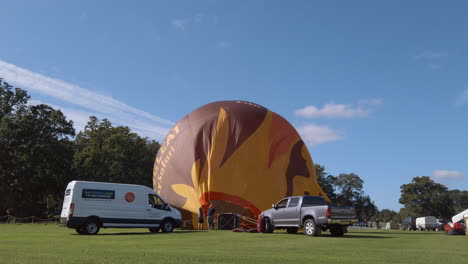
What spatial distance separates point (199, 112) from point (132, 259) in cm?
2169

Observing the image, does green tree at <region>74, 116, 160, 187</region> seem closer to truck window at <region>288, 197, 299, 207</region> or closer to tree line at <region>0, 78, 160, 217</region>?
tree line at <region>0, 78, 160, 217</region>

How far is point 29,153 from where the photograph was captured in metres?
49.4

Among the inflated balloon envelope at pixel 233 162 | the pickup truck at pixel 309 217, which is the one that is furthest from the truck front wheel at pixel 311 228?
the inflated balloon envelope at pixel 233 162

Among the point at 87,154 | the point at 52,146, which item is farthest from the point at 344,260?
the point at 87,154

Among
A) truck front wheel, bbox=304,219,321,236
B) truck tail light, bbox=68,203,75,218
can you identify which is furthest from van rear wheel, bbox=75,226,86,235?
truck front wheel, bbox=304,219,321,236

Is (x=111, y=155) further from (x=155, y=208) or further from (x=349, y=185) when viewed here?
(x=349, y=185)

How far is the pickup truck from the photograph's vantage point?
1959 centimetres

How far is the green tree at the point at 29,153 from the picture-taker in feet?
161

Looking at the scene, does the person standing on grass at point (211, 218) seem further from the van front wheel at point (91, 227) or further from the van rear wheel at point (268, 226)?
the van front wheel at point (91, 227)

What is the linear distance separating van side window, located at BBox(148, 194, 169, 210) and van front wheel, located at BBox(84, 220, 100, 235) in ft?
9.70

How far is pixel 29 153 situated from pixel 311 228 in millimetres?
39769

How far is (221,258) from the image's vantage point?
9.81 meters

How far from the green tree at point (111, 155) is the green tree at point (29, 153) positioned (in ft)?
9.57

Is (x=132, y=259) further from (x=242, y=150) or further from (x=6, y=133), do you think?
(x=6, y=133)
